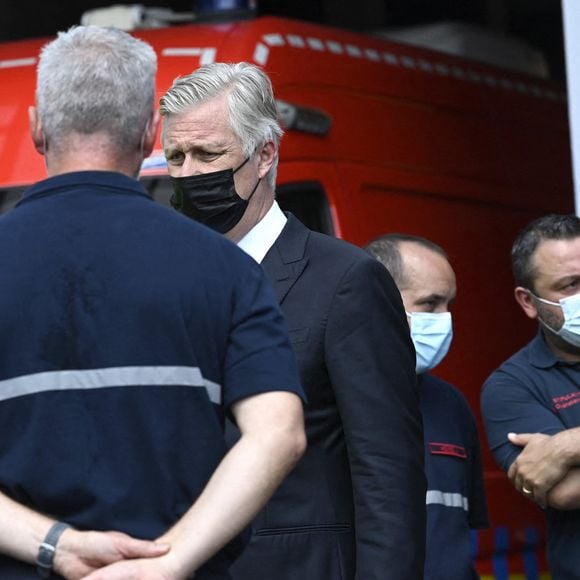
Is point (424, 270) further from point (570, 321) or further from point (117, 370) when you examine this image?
point (117, 370)

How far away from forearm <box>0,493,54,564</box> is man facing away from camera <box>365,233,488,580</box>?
1.85 metres

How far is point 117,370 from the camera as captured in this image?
235 cm

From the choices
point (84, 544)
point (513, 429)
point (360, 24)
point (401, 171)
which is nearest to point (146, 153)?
point (84, 544)

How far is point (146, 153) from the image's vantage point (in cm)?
251

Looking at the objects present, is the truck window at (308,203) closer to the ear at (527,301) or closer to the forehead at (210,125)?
the ear at (527,301)

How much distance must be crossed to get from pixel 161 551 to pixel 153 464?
0.13 metres

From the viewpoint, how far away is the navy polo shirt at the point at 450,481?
4.01 metres

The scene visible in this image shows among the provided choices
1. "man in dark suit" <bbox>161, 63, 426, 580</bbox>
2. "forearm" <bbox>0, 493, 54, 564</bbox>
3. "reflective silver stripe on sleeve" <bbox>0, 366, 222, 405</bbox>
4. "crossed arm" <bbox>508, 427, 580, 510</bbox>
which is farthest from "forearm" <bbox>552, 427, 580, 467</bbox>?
"forearm" <bbox>0, 493, 54, 564</bbox>

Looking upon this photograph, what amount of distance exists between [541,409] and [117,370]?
195cm

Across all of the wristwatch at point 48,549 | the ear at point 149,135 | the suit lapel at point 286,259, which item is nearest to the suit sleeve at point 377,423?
the suit lapel at point 286,259

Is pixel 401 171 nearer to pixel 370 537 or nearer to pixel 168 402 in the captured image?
pixel 370 537

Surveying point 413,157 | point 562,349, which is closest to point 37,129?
point 562,349

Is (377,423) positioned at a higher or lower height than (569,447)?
higher

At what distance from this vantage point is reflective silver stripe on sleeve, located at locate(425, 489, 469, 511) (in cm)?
407
